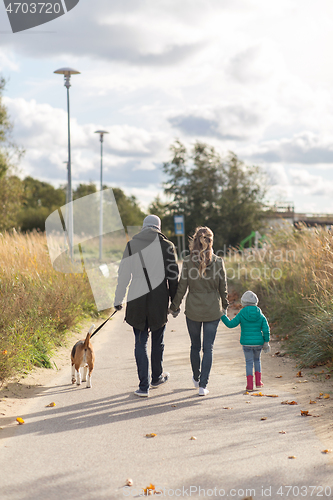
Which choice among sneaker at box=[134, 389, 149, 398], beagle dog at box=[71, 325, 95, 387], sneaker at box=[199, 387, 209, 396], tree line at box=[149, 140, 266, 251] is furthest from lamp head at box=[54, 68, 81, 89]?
tree line at box=[149, 140, 266, 251]

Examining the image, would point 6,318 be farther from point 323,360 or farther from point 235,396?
point 323,360

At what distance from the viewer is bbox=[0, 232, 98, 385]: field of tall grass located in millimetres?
6227

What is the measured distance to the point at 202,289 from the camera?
567cm

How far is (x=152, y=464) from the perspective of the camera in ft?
12.3

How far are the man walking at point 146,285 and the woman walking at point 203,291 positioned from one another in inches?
7.3

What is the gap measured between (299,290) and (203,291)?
4029 millimetres

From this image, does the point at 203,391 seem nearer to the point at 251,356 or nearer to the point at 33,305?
the point at 251,356

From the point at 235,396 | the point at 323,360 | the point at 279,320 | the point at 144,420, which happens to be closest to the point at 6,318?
the point at 144,420

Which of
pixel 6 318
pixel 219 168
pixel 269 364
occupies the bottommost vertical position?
pixel 269 364

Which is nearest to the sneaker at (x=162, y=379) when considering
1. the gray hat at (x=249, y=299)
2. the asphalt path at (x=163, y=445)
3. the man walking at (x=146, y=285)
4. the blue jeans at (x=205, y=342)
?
the asphalt path at (x=163, y=445)

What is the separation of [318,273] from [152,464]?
5747 mm

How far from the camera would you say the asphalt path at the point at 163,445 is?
341 cm

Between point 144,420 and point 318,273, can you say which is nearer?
point 144,420

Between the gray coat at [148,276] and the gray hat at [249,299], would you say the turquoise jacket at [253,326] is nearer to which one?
the gray hat at [249,299]
